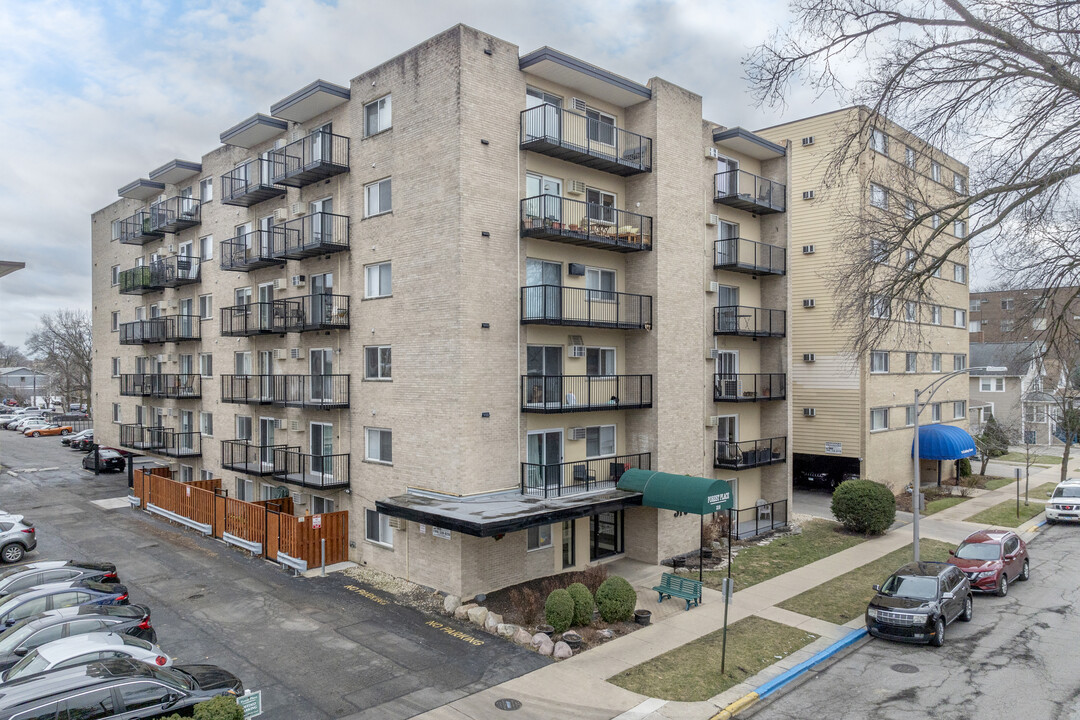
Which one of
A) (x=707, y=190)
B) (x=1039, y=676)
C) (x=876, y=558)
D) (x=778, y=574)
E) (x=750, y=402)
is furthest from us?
(x=750, y=402)

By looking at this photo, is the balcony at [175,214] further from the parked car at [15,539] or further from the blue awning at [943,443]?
the blue awning at [943,443]

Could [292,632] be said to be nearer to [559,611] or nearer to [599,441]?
[559,611]

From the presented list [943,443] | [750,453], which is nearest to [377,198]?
[750,453]

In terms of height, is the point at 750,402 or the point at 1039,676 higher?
the point at 750,402

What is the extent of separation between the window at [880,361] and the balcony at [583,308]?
15.5 m

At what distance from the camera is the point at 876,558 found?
22.3 metres

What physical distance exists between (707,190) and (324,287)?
46.8ft

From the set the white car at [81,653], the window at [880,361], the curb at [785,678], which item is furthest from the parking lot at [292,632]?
the window at [880,361]

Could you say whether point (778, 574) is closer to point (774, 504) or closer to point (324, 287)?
point (774, 504)

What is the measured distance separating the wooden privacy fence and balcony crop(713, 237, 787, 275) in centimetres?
1627

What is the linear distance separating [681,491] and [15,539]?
2190 centimetres

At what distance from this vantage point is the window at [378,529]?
20234 millimetres

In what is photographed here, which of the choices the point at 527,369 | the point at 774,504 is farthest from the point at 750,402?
the point at 527,369

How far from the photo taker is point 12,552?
22.2 m
